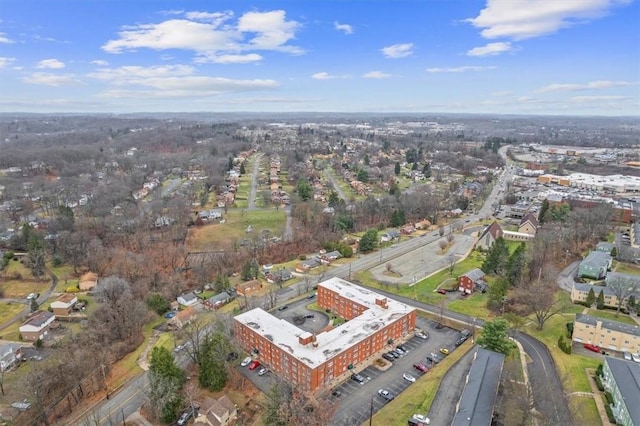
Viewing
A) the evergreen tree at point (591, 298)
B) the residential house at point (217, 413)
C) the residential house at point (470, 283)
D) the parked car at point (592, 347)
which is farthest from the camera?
the residential house at point (470, 283)

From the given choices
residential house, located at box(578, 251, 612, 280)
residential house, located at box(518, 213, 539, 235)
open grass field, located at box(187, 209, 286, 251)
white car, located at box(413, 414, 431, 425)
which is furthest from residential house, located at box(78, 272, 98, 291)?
residential house, located at box(518, 213, 539, 235)

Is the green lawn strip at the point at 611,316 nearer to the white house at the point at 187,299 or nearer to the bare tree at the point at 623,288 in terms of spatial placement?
the bare tree at the point at 623,288

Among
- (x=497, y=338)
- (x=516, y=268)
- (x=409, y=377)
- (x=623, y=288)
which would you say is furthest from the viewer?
(x=516, y=268)

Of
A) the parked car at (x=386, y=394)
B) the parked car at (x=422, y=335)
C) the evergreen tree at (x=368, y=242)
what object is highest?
the evergreen tree at (x=368, y=242)

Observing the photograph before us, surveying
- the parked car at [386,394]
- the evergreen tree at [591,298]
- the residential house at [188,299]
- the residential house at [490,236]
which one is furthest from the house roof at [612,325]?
the residential house at [188,299]

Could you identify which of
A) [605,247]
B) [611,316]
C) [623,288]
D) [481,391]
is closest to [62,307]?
[481,391]

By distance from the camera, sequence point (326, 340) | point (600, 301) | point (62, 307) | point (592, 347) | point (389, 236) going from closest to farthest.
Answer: point (326, 340) < point (592, 347) < point (600, 301) < point (62, 307) < point (389, 236)

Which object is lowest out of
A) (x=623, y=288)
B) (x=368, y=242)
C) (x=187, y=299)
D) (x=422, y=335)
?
(x=187, y=299)

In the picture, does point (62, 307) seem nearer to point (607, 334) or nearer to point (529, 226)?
point (607, 334)
